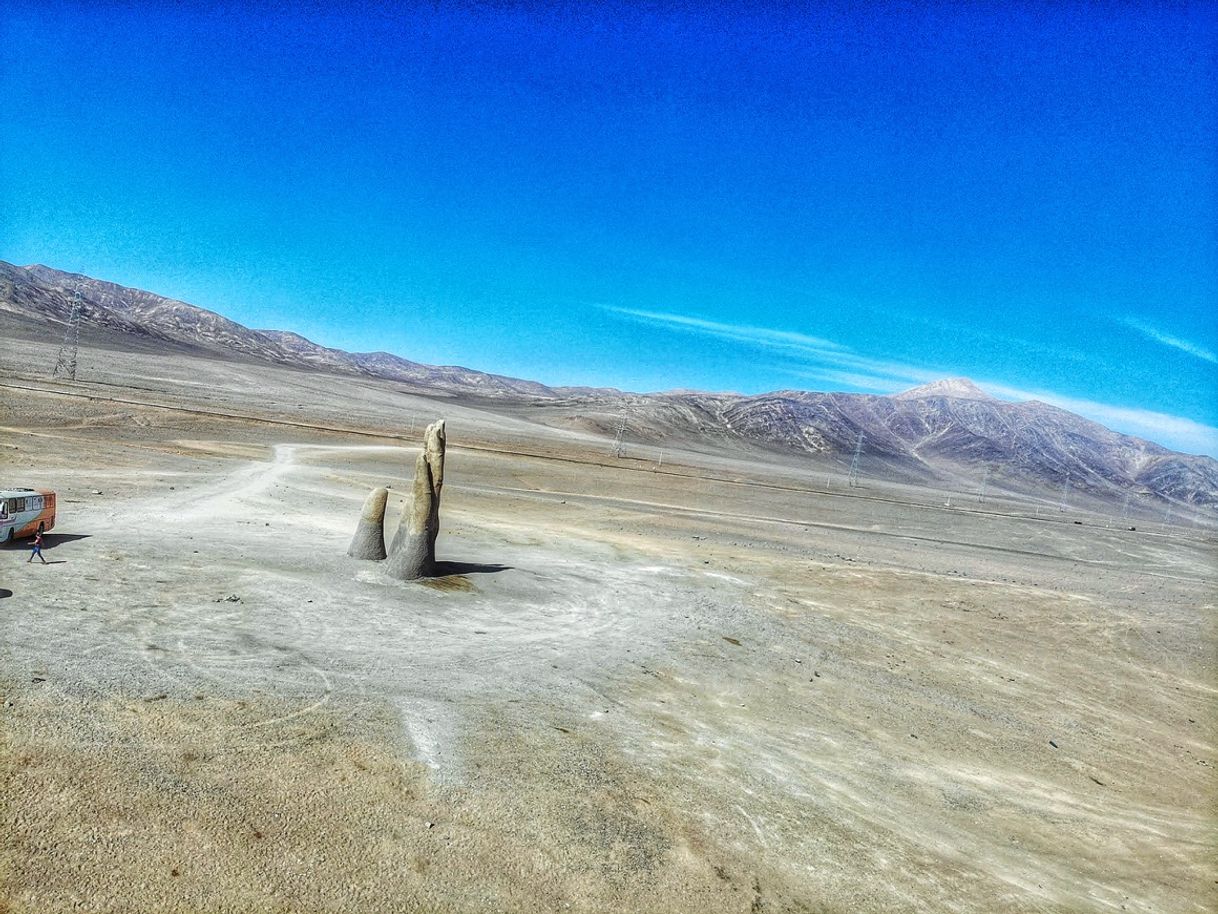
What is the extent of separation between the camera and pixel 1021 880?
24.0 feet

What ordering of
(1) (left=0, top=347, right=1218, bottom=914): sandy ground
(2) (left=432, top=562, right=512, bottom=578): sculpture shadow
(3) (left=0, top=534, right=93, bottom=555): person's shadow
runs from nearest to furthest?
(1) (left=0, top=347, right=1218, bottom=914): sandy ground → (3) (left=0, top=534, right=93, bottom=555): person's shadow → (2) (left=432, top=562, right=512, bottom=578): sculpture shadow

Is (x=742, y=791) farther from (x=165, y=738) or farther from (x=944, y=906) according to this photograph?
(x=165, y=738)

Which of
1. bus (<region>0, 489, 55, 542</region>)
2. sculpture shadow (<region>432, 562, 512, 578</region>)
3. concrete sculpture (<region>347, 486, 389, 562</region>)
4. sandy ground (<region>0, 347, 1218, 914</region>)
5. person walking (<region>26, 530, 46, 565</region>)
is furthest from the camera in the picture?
sculpture shadow (<region>432, 562, 512, 578</region>)

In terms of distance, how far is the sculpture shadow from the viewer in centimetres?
1731

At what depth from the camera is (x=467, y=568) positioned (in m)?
18.2

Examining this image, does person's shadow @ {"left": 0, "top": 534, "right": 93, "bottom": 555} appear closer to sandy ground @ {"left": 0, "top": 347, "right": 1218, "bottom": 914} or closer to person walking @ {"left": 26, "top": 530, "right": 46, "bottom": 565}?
sandy ground @ {"left": 0, "top": 347, "right": 1218, "bottom": 914}

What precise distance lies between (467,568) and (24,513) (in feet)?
30.6

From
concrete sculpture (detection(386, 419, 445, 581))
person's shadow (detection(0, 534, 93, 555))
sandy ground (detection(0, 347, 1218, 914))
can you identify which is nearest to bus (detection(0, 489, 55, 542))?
person's shadow (detection(0, 534, 93, 555))

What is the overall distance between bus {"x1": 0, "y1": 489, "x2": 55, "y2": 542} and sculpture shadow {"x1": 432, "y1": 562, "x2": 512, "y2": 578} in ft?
27.1

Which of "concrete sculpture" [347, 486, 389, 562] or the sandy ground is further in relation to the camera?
"concrete sculpture" [347, 486, 389, 562]

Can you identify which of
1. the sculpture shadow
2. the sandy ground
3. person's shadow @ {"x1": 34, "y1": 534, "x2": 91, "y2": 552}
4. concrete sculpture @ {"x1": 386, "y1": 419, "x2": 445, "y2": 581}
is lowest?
person's shadow @ {"x1": 34, "y1": 534, "x2": 91, "y2": 552}

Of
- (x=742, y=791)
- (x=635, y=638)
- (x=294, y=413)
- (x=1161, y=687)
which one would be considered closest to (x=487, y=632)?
(x=635, y=638)

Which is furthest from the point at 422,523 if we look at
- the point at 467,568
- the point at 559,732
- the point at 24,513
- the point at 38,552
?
the point at 559,732

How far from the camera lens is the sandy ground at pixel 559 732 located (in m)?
5.88
